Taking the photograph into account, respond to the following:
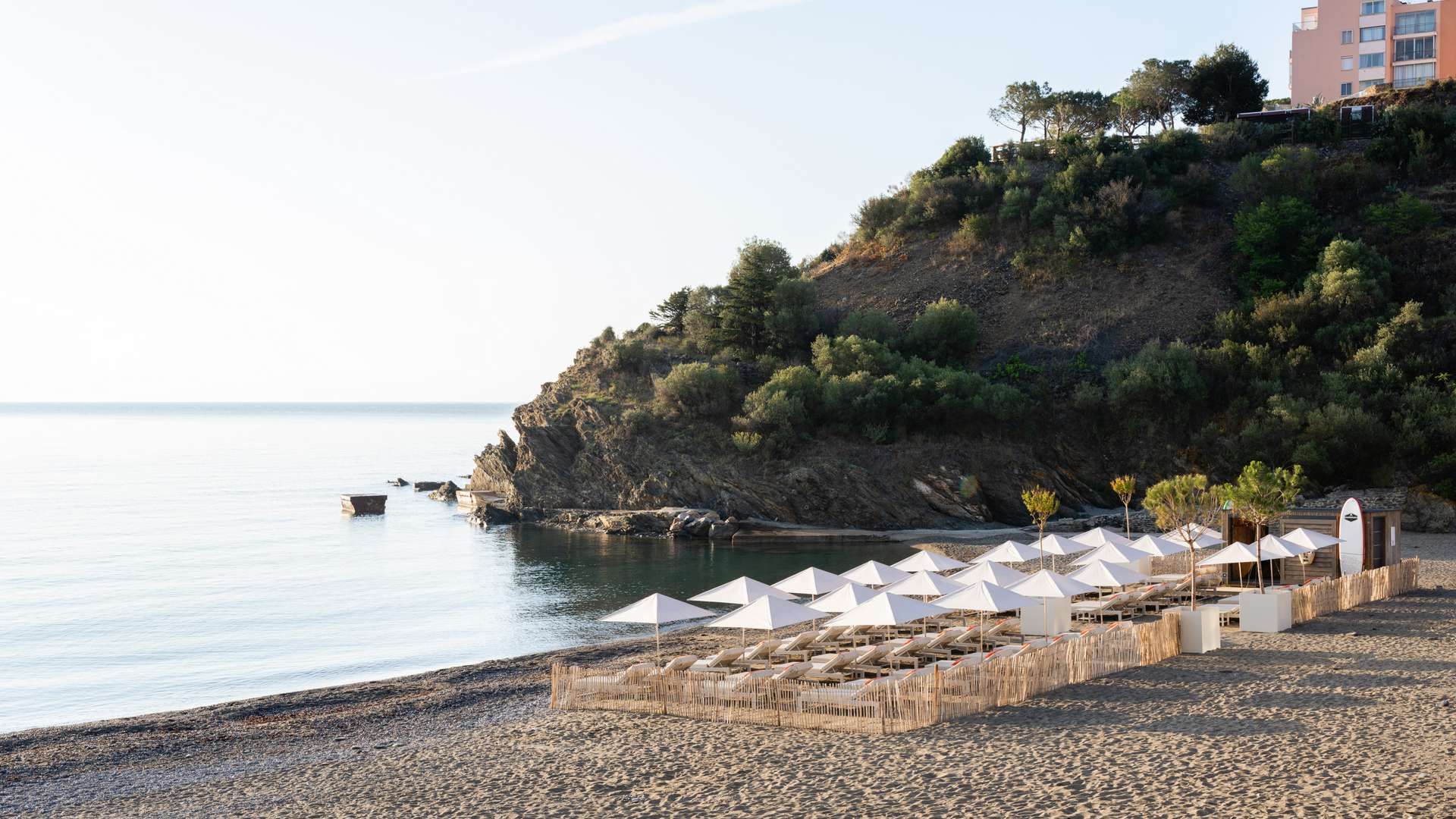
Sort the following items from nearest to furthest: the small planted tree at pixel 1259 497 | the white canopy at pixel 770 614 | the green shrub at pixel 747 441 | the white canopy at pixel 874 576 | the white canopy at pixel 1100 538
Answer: the white canopy at pixel 770 614 → the white canopy at pixel 874 576 → the small planted tree at pixel 1259 497 → the white canopy at pixel 1100 538 → the green shrub at pixel 747 441

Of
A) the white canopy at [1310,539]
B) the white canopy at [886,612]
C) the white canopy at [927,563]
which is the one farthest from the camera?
the white canopy at [927,563]

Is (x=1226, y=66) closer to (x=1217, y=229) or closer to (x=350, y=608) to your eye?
(x=1217, y=229)

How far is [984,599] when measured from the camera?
20641 millimetres

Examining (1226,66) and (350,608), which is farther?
(1226,66)

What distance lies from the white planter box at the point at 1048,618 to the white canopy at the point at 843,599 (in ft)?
10.8

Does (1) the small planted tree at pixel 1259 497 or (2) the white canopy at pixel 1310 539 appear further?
(2) the white canopy at pixel 1310 539

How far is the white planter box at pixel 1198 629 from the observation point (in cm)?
2041

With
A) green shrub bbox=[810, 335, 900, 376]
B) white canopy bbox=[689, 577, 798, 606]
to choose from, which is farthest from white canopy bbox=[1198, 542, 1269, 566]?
green shrub bbox=[810, 335, 900, 376]

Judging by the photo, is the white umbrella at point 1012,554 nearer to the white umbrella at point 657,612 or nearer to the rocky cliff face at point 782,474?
the white umbrella at point 657,612

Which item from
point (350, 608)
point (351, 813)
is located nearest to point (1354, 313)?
point (350, 608)

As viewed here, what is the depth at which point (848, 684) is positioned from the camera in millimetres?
17375

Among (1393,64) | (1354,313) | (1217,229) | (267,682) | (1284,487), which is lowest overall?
(267,682)

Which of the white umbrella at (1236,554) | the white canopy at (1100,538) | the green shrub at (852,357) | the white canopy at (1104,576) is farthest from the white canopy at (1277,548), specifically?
the green shrub at (852,357)

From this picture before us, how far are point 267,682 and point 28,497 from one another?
214 ft
